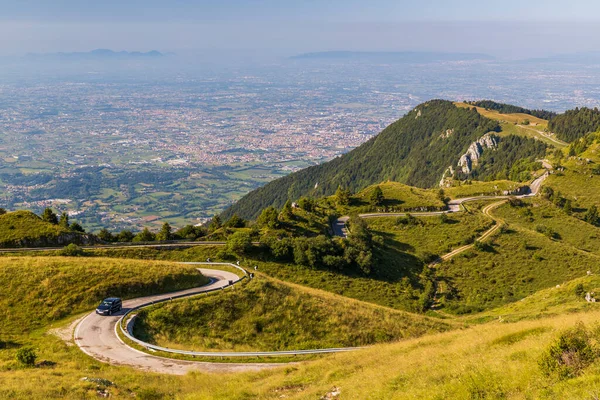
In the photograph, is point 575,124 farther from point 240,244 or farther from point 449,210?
point 240,244

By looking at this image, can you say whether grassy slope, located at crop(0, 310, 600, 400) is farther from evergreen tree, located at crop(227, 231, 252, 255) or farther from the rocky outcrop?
the rocky outcrop

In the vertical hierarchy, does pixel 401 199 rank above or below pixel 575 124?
below

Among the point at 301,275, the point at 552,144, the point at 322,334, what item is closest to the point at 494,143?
the point at 552,144

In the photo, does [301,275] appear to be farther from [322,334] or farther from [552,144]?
[552,144]

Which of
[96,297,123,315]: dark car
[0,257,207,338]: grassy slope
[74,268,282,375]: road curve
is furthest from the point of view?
[96,297,123,315]: dark car

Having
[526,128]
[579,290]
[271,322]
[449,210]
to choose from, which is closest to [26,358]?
[271,322]

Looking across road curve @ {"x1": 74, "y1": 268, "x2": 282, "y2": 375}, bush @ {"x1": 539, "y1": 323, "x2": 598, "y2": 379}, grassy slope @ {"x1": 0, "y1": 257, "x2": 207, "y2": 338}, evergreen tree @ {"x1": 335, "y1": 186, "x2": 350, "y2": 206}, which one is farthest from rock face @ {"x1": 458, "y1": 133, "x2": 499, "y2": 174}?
bush @ {"x1": 539, "y1": 323, "x2": 598, "y2": 379}

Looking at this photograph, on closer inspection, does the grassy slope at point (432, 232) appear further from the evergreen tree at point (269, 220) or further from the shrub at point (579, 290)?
the shrub at point (579, 290)
